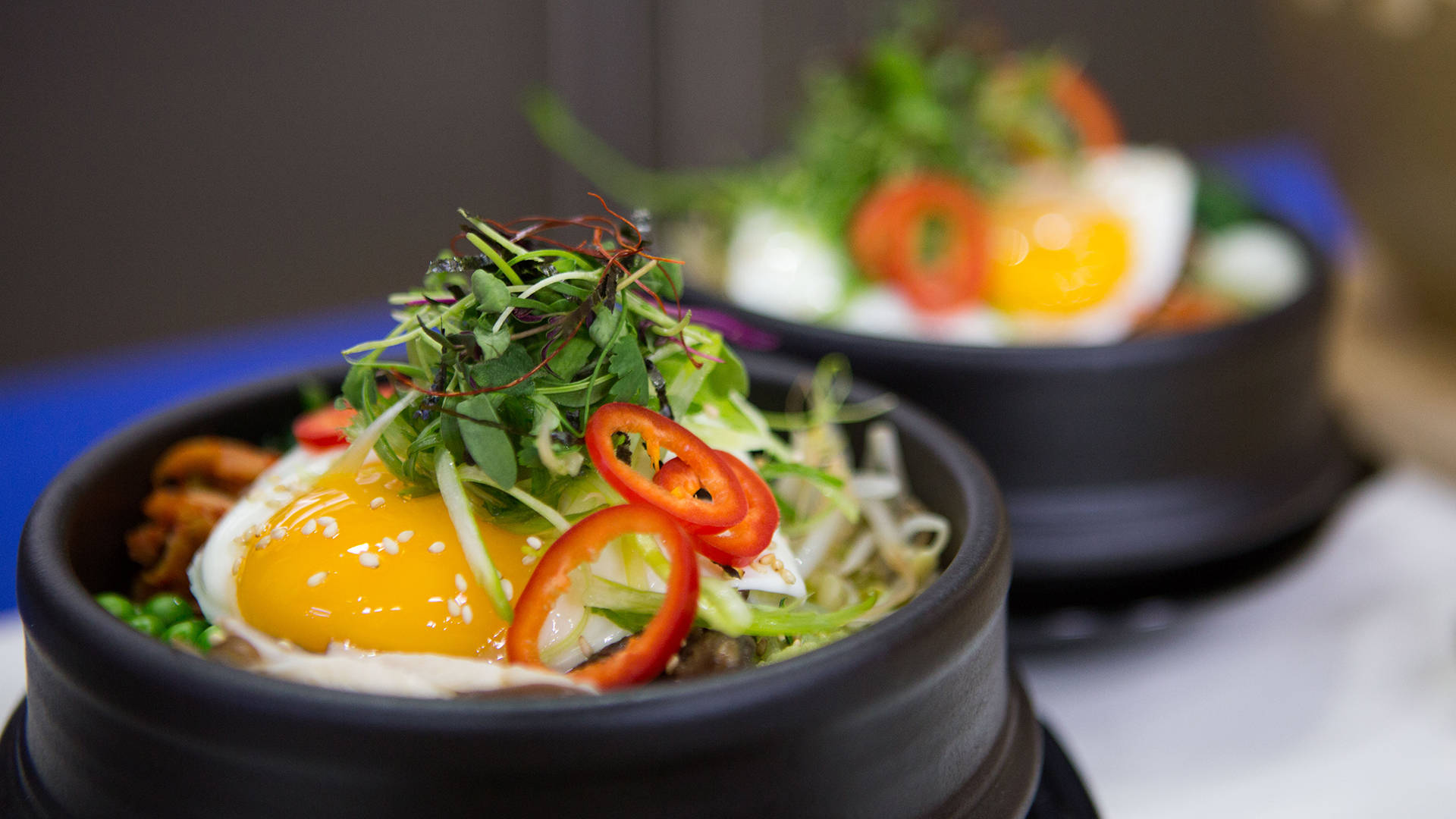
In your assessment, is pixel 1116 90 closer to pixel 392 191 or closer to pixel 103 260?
pixel 392 191

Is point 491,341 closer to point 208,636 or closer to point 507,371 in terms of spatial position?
point 507,371

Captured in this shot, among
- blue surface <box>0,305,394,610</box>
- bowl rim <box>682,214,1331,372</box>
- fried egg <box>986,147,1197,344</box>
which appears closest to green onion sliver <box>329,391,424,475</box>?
bowl rim <box>682,214,1331,372</box>

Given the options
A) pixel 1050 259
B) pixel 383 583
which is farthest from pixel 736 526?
pixel 1050 259

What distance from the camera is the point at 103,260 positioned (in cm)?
374

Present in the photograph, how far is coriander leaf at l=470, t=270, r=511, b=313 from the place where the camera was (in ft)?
3.66

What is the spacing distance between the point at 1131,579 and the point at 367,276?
3335 millimetres

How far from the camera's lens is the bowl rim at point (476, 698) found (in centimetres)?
81

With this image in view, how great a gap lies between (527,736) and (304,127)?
361 centimetres

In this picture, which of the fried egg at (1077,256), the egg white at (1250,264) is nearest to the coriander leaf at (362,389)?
the fried egg at (1077,256)

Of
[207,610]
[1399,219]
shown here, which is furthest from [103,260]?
[1399,219]

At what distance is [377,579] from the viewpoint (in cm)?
110

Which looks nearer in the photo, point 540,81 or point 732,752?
point 732,752

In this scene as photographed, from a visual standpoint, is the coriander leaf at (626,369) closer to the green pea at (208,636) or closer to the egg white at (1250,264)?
the green pea at (208,636)

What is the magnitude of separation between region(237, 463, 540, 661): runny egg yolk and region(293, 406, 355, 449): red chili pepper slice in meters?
0.13
